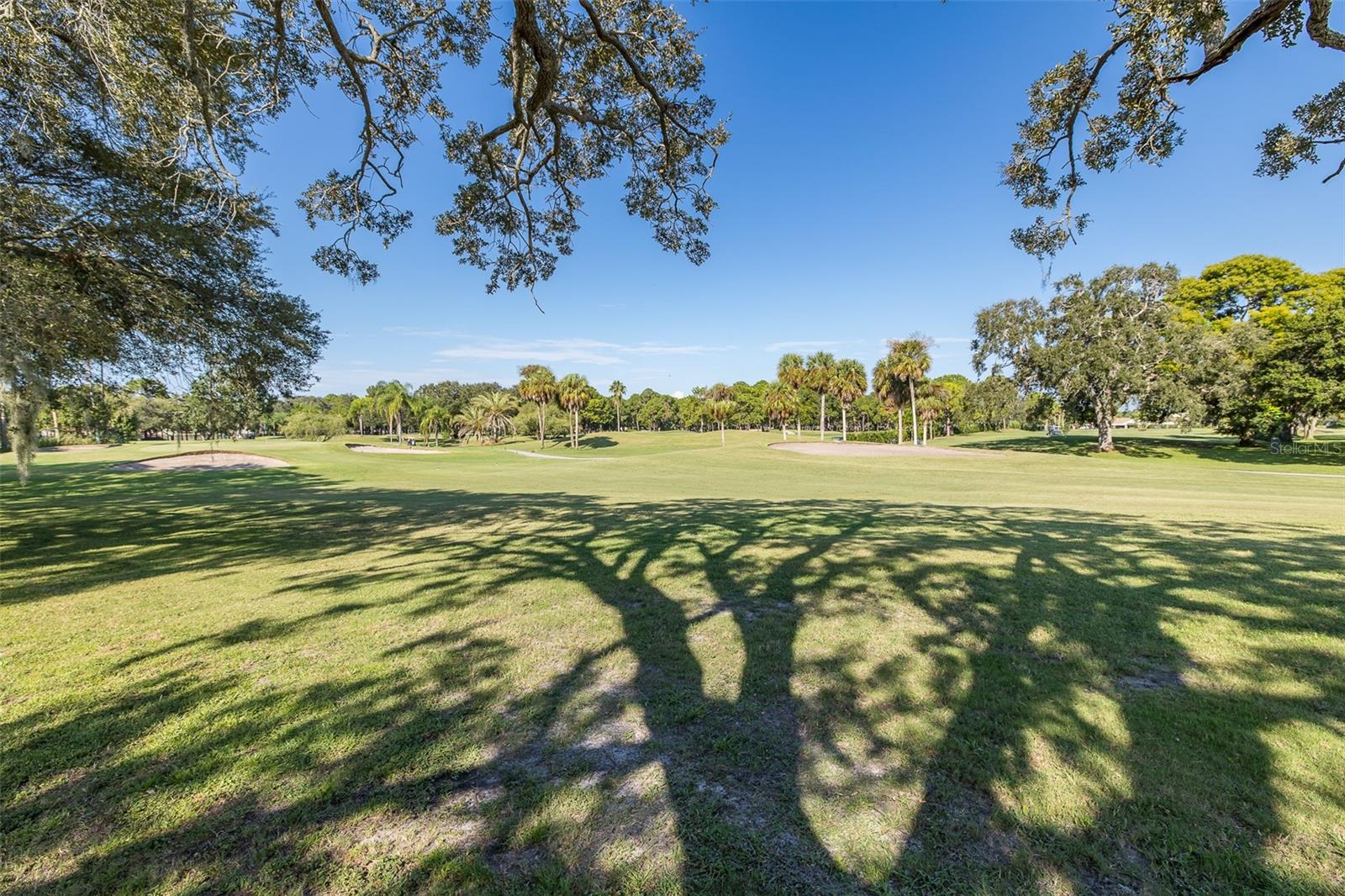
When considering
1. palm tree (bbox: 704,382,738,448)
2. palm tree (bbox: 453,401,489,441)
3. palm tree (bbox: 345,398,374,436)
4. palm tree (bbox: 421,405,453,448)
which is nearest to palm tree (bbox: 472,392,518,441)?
palm tree (bbox: 453,401,489,441)

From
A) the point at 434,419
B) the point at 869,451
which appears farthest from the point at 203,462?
the point at 869,451

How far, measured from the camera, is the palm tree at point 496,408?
2923 inches

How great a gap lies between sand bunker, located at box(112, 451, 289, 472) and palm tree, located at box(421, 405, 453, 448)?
3757 centimetres

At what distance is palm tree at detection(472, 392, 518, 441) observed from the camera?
244 feet

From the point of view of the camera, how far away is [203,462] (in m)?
31.8

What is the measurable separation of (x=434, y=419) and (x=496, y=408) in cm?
955

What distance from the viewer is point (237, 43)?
713 cm

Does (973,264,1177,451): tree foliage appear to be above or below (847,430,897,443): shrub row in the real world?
above

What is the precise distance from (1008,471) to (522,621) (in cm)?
3011

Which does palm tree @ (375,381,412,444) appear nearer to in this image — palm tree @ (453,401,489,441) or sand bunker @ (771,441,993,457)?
palm tree @ (453,401,489,441)

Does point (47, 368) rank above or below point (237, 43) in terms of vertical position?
below

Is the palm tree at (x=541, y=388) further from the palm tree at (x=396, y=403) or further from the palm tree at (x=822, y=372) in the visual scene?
the palm tree at (x=822, y=372)

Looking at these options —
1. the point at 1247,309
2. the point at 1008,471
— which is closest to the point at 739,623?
Answer: the point at 1008,471

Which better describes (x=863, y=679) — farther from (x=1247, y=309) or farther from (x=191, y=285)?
(x=1247, y=309)
